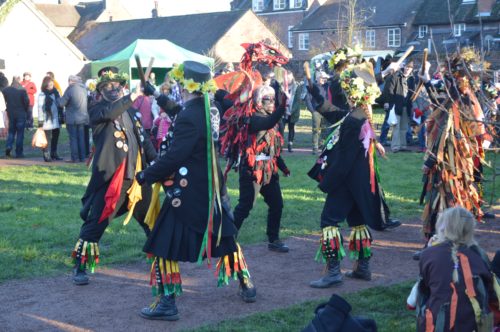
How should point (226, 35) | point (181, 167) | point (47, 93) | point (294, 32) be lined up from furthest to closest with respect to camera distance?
point (294, 32)
point (226, 35)
point (47, 93)
point (181, 167)

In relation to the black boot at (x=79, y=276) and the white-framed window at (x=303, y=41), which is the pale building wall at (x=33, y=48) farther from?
the black boot at (x=79, y=276)

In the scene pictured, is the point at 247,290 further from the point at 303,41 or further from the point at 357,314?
the point at 303,41

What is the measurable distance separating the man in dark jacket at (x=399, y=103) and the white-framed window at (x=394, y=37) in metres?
34.7

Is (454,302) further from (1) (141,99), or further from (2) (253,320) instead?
(1) (141,99)

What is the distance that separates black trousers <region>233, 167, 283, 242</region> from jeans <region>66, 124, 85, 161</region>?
28.9ft

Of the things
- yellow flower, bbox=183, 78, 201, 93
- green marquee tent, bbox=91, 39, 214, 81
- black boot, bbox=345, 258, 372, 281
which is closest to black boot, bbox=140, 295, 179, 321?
yellow flower, bbox=183, 78, 201, 93

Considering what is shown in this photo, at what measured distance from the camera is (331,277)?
6965mm

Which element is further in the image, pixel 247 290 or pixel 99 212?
pixel 99 212

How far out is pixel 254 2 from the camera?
234 feet

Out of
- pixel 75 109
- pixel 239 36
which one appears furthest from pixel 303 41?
pixel 75 109

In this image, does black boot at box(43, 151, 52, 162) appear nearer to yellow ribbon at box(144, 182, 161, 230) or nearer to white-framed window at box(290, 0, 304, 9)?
yellow ribbon at box(144, 182, 161, 230)

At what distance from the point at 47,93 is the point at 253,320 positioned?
1170cm

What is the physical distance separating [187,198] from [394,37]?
155 ft

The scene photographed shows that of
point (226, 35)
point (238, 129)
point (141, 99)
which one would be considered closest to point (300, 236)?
point (238, 129)
